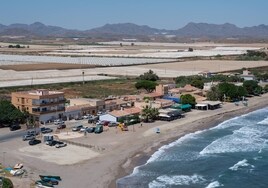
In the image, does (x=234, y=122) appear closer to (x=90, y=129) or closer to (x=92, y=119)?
(x=92, y=119)

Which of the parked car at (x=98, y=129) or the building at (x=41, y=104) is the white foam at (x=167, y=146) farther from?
the building at (x=41, y=104)

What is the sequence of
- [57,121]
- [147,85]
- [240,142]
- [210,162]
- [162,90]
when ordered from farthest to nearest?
[147,85]
[162,90]
[57,121]
[240,142]
[210,162]

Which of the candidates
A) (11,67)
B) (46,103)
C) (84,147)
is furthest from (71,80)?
(84,147)

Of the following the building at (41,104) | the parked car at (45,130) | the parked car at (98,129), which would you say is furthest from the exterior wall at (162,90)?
the parked car at (45,130)

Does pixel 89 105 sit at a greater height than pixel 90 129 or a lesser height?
greater

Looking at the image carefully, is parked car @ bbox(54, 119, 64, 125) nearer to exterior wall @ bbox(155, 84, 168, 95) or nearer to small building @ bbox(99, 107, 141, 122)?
small building @ bbox(99, 107, 141, 122)

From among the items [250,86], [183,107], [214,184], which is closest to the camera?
[214,184]

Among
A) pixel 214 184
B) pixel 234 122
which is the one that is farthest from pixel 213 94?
pixel 214 184

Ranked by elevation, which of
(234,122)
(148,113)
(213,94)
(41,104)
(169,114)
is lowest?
(234,122)
